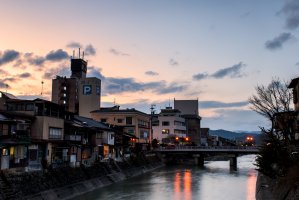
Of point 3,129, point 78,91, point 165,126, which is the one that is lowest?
point 3,129

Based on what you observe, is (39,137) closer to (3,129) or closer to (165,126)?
(3,129)

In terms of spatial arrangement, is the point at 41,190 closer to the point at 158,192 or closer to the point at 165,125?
the point at 158,192

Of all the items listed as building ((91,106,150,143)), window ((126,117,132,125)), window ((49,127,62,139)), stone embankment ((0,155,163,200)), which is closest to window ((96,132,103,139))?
stone embankment ((0,155,163,200))

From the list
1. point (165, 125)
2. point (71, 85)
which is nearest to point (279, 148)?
point (165, 125)

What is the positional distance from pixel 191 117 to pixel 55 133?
102m

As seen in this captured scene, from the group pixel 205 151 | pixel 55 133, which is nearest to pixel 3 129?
pixel 55 133

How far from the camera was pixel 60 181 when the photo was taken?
39.7 metres

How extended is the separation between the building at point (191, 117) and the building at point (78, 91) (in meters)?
41.9

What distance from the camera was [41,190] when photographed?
34875 millimetres

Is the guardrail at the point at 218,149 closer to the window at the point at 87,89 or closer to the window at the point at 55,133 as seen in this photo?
the window at the point at 87,89

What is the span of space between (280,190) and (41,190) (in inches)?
867

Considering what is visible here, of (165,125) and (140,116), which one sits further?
(165,125)

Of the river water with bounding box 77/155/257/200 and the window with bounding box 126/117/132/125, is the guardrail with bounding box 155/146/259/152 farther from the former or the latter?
the river water with bounding box 77/155/257/200

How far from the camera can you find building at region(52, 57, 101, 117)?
377 ft
